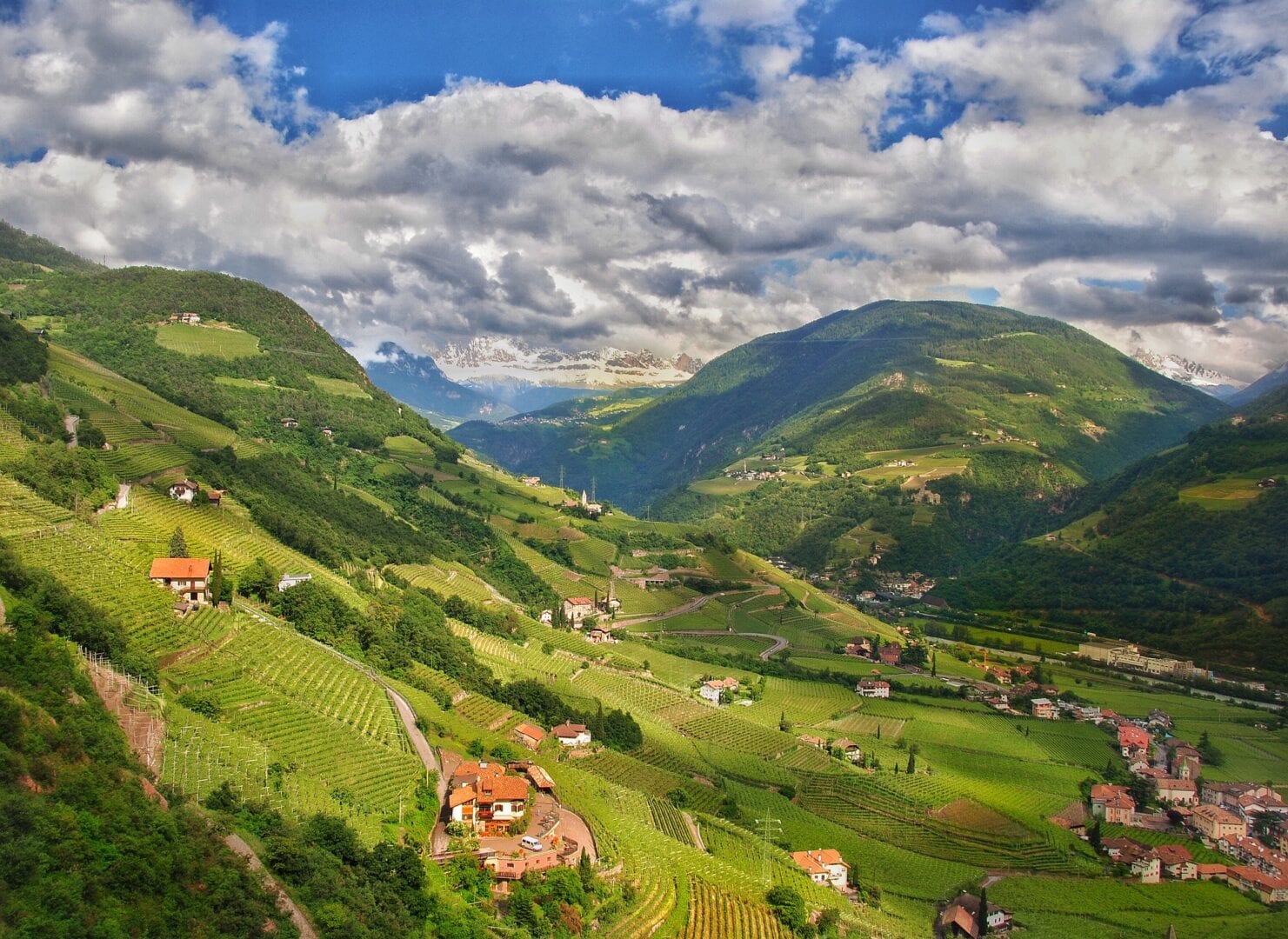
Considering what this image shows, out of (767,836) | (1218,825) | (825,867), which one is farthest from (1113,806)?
(767,836)

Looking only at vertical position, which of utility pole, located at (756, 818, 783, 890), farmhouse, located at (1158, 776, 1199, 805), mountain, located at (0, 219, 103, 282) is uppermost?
mountain, located at (0, 219, 103, 282)

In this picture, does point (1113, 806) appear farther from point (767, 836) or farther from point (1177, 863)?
point (767, 836)

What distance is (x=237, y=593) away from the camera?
39.8 metres

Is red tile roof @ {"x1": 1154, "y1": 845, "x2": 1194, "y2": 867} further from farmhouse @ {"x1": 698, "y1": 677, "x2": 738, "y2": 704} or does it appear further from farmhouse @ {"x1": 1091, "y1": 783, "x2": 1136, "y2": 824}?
farmhouse @ {"x1": 698, "y1": 677, "x2": 738, "y2": 704}

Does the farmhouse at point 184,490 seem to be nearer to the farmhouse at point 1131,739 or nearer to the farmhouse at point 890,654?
the farmhouse at point 890,654

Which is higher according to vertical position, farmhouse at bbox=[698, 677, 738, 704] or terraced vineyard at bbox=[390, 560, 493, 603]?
terraced vineyard at bbox=[390, 560, 493, 603]

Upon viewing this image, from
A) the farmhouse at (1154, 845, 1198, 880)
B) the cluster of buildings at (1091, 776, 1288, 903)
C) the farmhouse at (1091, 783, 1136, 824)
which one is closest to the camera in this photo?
the cluster of buildings at (1091, 776, 1288, 903)

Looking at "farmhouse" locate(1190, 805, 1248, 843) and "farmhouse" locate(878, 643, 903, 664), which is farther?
"farmhouse" locate(878, 643, 903, 664)

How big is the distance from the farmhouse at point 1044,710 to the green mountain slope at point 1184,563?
19039 millimetres

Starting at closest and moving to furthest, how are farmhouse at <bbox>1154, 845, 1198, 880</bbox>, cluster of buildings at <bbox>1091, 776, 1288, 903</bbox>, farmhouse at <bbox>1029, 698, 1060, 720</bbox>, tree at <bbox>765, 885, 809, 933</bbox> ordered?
1. tree at <bbox>765, 885, 809, 933</bbox>
2. cluster of buildings at <bbox>1091, 776, 1288, 903</bbox>
3. farmhouse at <bbox>1154, 845, 1198, 880</bbox>
4. farmhouse at <bbox>1029, 698, 1060, 720</bbox>

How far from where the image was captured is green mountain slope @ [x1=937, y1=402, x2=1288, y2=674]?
77.6 metres

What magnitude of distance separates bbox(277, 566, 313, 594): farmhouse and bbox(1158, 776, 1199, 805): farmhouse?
4929cm

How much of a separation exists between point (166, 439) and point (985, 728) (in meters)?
58.9

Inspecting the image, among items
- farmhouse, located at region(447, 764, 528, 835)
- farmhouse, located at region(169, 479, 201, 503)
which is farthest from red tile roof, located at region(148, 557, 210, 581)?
farmhouse, located at region(169, 479, 201, 503)
